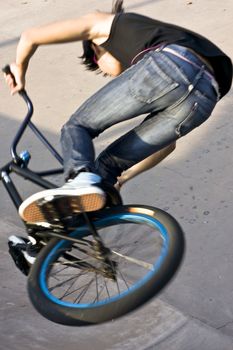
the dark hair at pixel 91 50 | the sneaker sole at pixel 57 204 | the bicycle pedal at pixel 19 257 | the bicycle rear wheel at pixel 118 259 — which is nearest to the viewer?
the bicycle rear wheel at pixel 118 259

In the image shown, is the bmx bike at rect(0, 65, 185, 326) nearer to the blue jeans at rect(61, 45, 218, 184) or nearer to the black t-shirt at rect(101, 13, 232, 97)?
the blue jeans at rect(61, 45, 218, 184)

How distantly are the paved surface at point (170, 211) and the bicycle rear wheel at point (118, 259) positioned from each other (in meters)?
0.62

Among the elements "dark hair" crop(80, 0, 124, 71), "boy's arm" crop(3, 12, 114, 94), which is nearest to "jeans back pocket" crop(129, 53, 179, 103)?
"boy's arm" crop(3, 12, 114, 94)

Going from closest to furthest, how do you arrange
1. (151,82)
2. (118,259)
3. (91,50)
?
1. (151,82)
2. (118,259)
3. (91,50)

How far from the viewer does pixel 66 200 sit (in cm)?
347

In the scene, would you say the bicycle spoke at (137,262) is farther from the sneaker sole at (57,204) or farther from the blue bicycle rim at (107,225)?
the sneaker sole at (57,204)

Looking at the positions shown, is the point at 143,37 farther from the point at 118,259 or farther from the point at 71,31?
the point at 118,259

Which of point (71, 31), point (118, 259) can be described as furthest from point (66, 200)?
point (71, 31)

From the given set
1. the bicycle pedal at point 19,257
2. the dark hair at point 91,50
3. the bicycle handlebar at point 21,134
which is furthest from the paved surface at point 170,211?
the dark hair at point 91,50

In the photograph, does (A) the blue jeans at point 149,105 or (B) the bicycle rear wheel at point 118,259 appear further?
(A) the blue jeans at point 149,105

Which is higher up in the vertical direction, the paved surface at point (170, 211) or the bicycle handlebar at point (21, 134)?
the bicycle handlebar at point (21, 134)

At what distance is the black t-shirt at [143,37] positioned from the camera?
11.6 feet

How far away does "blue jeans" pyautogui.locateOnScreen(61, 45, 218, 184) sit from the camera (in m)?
3.46

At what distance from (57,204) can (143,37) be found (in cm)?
84
